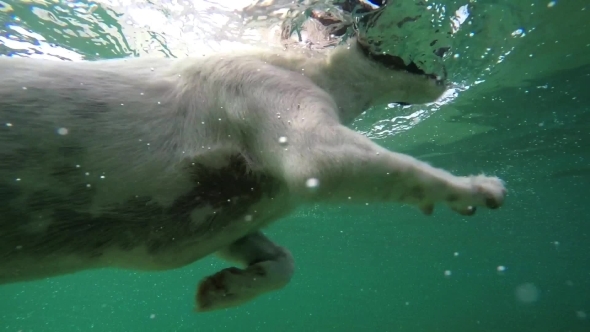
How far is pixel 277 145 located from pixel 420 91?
204cm

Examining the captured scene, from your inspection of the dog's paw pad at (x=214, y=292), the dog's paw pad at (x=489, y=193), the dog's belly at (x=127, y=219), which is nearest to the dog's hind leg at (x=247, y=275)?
the dog's paw pad at (x=214, y=292)

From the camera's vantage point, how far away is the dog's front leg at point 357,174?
2.78m

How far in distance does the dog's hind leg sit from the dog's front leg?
73 cm

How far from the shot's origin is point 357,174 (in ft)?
9.21

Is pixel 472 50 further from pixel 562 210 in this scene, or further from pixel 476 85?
pixel 562 210

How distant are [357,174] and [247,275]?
3.47 ft

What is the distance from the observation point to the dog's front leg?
278 cm

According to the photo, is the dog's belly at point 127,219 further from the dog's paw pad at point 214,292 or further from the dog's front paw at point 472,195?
the dog's front paw at point 472,195

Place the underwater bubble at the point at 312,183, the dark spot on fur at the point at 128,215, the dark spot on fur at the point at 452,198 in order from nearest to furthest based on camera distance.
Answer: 1. the dark spot on fur at the point at 128,215
2. the underwater bubble at the point at 312,183
3. the dark spot on fur at the point at 452,198

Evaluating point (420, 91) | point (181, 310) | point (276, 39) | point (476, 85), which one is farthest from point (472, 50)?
point (181, 310)

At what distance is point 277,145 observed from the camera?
294cm

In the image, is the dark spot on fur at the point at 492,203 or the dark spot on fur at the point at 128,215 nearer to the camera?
the dark spot on fur at the point at 128,215

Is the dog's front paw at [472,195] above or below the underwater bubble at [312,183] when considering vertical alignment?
below

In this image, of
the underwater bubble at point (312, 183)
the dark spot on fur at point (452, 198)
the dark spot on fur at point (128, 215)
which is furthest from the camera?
the dark spot on fur at point (452, 198)
